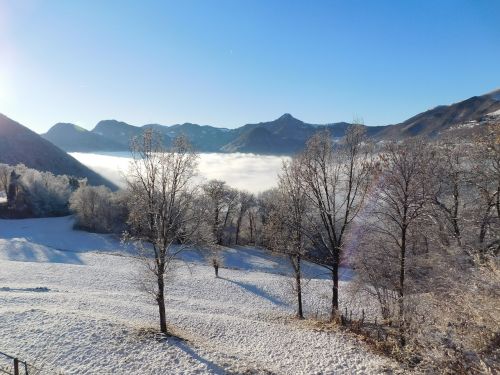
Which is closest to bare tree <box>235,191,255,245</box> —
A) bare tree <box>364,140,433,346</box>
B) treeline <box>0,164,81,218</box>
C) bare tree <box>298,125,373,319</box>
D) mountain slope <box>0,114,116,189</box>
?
treeline <box>0,164,81,218</box>

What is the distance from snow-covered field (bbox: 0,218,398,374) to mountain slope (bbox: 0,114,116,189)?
14164cm

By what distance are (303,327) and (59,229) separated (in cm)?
5696

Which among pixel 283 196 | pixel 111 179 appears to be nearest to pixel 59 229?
pixel 283 196

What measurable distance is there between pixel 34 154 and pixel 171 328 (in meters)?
186

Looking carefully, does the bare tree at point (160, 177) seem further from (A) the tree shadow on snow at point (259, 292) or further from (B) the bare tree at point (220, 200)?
(B) the bare tree at point (220, 200)

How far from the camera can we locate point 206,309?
26.0 meters

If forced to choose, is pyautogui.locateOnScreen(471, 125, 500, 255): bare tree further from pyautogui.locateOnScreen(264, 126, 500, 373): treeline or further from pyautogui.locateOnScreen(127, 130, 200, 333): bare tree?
pyautogui.locateOnScreen(127, 130, 200, 333): bare tree

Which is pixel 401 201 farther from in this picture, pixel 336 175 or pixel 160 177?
pixel 160 177

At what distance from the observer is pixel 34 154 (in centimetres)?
16862

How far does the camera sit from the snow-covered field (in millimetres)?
13664

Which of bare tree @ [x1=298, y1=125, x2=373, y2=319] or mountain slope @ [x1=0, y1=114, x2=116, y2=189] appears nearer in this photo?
bare tree @ [x1=298, y1=125, x2=373, y2=319]

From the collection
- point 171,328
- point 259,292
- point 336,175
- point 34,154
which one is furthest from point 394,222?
point 34,154

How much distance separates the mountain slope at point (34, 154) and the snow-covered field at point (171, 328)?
14164 centimetres

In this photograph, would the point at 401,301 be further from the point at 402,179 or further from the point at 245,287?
the point at 245,287
